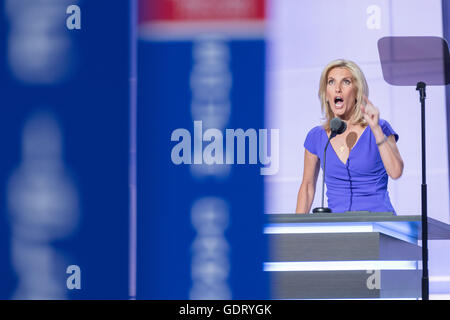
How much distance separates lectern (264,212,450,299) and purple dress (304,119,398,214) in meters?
0.57

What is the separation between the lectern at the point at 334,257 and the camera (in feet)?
6.12

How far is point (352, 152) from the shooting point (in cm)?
249

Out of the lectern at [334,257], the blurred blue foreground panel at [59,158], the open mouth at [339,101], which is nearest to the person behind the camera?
the lectern at [334,257]

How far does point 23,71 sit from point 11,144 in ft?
0.71

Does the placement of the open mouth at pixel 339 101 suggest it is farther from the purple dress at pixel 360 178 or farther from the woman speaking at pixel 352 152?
the purple dress at pixel 360 178

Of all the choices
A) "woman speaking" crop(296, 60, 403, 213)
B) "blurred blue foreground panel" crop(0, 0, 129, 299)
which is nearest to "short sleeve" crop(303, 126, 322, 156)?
"woman speaking" crop(296, 60, 403, 213)

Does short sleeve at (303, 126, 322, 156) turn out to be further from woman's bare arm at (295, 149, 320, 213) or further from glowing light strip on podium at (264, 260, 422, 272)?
glowing light strip on podium at (264, 260, 422, 272)

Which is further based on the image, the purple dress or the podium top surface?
the purple dress

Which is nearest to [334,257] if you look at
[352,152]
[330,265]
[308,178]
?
[330,265]

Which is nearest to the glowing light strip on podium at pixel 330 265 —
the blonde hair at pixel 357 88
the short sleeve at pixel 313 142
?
the blonde hair at pixel 357 88

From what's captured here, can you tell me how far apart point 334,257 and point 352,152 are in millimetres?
672

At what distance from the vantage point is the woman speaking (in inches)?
98.0
